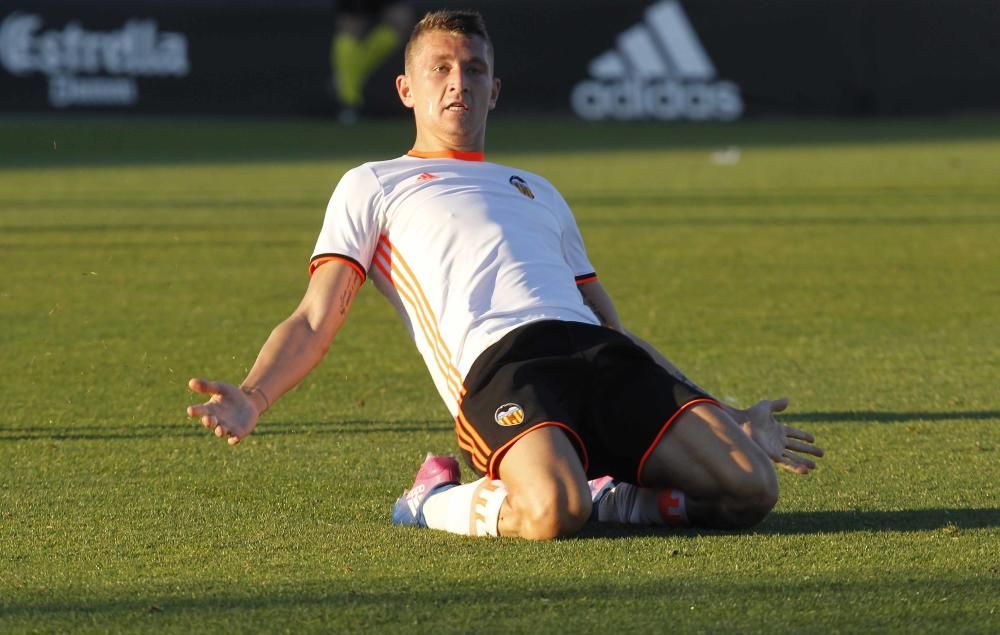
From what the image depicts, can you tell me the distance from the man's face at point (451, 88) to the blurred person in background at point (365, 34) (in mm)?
22010

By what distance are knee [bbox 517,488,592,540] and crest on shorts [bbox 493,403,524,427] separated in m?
0.20

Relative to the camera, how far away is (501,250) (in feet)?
15.1

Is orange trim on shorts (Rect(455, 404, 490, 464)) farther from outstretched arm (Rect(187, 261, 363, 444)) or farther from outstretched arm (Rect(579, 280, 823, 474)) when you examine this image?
outstretched arm (Rect(579, 280, 823, 474))

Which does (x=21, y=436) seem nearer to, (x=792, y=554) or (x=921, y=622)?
(x=792, y=554)

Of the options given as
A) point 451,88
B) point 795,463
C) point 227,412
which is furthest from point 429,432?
point 227,412

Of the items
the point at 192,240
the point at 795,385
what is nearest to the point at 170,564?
the point at 795,385

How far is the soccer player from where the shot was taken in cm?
421

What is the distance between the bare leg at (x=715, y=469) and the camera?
420 centimetres

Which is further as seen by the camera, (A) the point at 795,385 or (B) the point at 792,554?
(A) the point at 795,385

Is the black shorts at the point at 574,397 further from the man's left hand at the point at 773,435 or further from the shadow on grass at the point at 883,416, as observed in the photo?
the shadow on grass at the point at 883,416

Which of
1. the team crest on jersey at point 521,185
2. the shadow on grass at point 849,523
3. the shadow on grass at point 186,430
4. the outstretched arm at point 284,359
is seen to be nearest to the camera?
the outstretched arm at point 284,359

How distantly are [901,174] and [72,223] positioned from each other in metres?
9.21

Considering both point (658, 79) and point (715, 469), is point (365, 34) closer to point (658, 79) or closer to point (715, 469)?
point (658, 79)

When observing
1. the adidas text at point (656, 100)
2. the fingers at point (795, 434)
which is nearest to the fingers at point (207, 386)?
the fingers at point (795, 434)
